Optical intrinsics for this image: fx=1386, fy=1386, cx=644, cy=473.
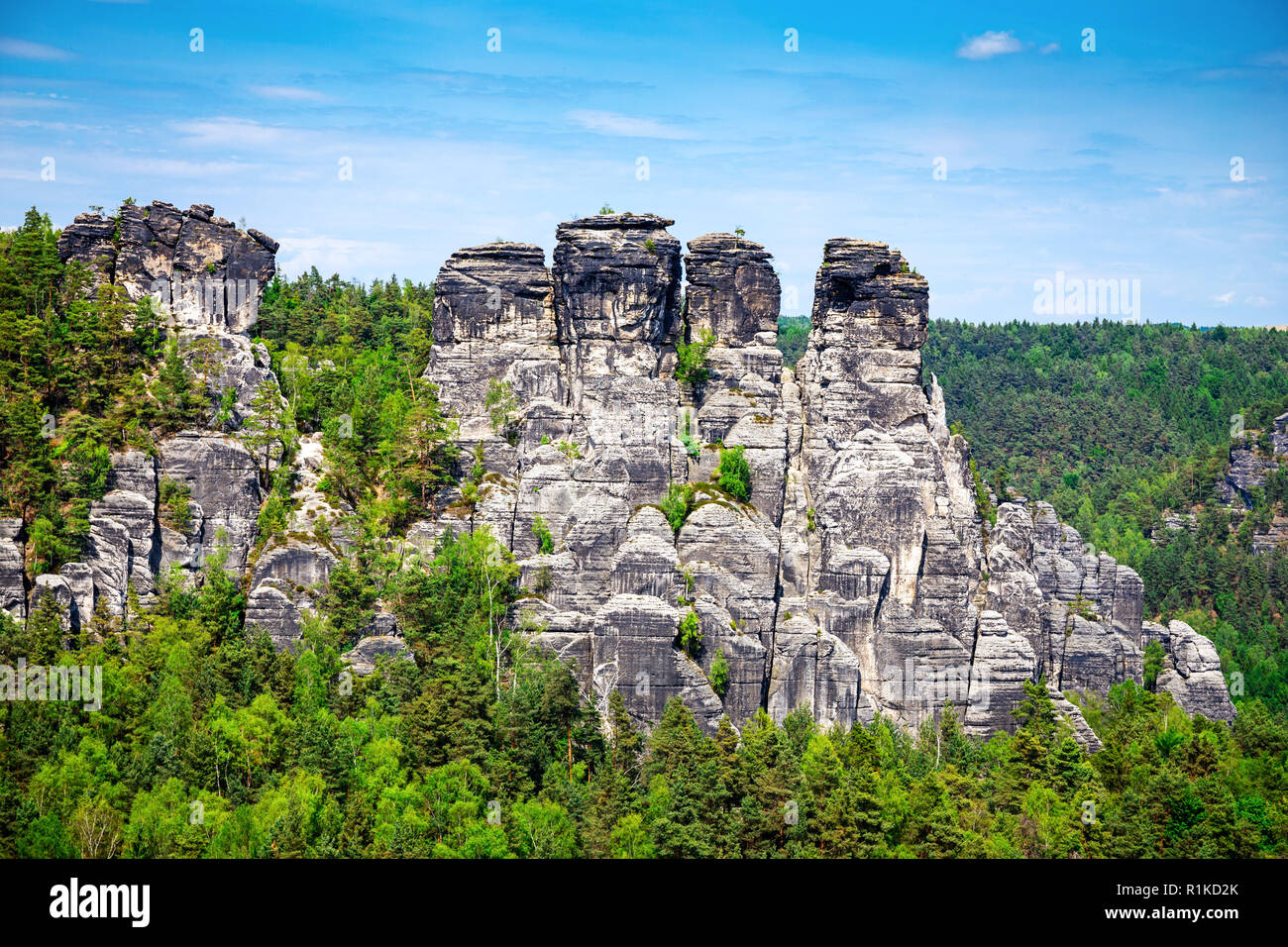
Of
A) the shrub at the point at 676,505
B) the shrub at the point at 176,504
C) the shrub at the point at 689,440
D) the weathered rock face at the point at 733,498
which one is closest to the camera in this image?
the weathered rock face at the point at 733,498

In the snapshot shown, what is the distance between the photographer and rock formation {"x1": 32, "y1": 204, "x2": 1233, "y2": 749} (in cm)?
6481

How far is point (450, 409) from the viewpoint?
240 ft

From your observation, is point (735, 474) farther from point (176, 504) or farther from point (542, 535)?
point (176, 504)

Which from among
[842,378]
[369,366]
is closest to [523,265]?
[369,366]

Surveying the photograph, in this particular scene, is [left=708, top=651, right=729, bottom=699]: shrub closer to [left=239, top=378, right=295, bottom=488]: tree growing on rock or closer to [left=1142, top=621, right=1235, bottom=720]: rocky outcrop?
[left=239, top=378, right=295, bottom=488]: tree growing on rock

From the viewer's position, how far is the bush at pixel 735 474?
6956 cm

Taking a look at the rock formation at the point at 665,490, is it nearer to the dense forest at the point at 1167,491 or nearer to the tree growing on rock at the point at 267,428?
the tree growing on rock at the point at 267,428

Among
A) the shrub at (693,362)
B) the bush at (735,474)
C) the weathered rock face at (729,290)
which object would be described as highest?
the weathered rock face at (729,290)

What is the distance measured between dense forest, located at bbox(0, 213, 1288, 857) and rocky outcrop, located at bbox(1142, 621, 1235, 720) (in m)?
7.24

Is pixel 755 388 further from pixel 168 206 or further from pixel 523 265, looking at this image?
pixel 168 206

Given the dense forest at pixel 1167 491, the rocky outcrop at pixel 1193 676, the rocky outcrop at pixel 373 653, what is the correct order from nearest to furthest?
the rocky outcrop at pixel 373 653
the rocky outcrop at pixel 1193 676
the dense forest at pixel 1167 491

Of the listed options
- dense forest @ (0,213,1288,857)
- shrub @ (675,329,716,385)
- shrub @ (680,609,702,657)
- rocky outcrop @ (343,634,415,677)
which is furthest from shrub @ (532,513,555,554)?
shrub @ (675,329,716,385)

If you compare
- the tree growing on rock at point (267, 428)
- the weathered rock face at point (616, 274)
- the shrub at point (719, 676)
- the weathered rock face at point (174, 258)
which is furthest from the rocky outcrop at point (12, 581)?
the shrub at point (719, 676)

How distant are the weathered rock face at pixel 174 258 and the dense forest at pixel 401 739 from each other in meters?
2.65
